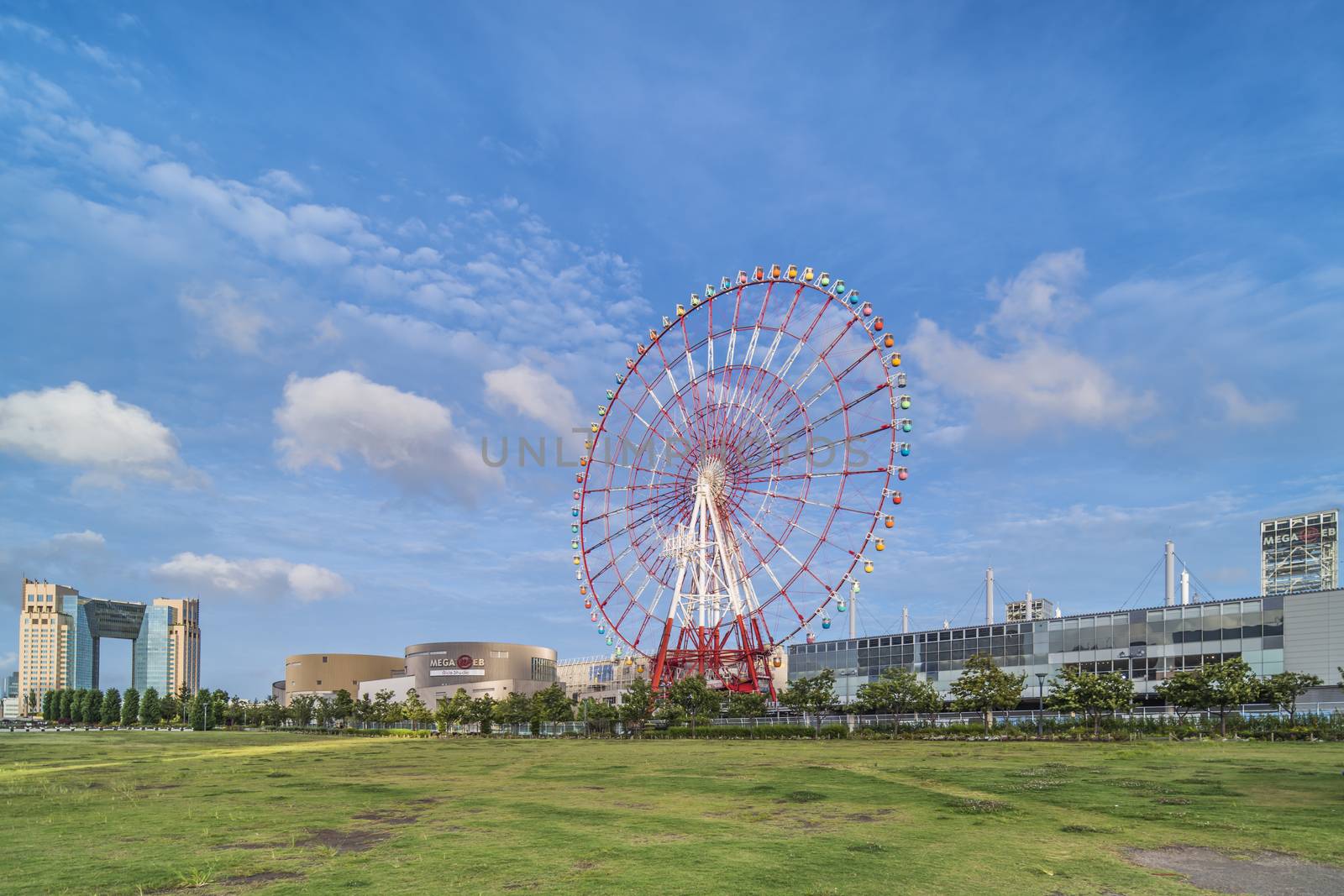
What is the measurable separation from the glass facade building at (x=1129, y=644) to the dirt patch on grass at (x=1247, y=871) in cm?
5950

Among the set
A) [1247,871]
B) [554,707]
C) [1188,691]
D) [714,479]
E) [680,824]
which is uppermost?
[714,479]

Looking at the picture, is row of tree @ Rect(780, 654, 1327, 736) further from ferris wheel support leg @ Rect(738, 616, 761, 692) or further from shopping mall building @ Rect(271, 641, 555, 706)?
shopping mall building @ Rect(271, 641, 555, 706)

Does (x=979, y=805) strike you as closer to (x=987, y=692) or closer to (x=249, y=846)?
(x=249, y=846)

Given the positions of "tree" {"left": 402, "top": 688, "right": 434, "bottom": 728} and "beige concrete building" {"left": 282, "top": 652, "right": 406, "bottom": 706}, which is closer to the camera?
"tree" {"left": 402, "top": 688, "right": 434, "bottom": 728}

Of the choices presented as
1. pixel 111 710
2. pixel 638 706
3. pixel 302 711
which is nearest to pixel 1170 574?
pixel 638 706

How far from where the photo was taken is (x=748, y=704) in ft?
296

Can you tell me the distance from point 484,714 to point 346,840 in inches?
3770

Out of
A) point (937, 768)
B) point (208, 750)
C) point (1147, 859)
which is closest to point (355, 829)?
point (1147, 859)

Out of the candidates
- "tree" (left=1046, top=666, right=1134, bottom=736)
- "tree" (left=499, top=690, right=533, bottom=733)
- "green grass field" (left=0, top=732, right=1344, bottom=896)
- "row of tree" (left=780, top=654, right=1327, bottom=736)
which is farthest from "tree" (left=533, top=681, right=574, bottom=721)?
"green grass field" (left=0, top=732, right=1344, bottom=896)

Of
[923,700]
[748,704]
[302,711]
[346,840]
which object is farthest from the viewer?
[302,711]

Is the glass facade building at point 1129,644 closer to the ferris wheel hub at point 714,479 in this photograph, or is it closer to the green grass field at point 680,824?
the ferris wheel hub at point 714,479

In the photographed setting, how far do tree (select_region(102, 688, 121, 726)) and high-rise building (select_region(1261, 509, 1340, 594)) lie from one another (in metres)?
200

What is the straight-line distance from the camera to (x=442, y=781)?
133 feet

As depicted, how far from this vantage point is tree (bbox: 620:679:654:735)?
93.5m
